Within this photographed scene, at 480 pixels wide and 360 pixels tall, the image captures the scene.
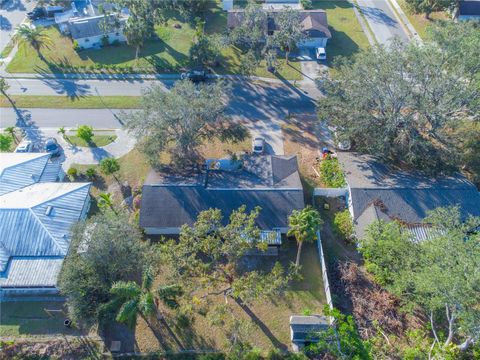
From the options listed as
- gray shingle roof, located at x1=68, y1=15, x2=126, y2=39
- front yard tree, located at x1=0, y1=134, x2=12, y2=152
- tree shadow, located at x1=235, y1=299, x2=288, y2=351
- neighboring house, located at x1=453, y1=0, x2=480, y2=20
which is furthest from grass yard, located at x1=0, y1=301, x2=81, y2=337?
neighboring house, located at x1=453, y1=0, x2=480, y2=20

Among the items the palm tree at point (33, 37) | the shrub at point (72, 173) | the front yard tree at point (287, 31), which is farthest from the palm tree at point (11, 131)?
the front yard tree at point (287, 31)

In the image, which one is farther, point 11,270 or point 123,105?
point 123,105

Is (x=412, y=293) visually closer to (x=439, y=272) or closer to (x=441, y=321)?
(x=441, y=321)

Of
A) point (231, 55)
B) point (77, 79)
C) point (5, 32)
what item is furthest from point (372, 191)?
point (5, 32)

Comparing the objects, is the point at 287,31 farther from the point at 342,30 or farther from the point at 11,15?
the point at 11,15

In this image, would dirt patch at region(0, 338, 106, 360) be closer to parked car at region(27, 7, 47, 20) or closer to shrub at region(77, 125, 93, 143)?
Result: shrub at region(77, 125, 93, 143)

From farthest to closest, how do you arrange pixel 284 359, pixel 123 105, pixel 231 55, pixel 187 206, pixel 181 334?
pixel 231 55 → pixel 123 105 → pixel 187 206 → pixel 181 334 → pixel 284 359

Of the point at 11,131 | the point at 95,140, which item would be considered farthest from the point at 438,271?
the point at 11,131
